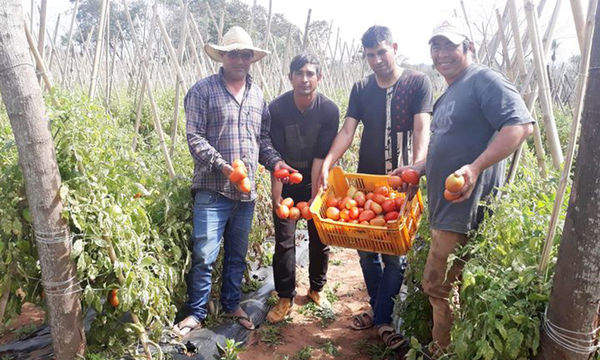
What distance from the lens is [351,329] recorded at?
2.86m

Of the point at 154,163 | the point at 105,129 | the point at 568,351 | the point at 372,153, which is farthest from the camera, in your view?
the point at 154,163

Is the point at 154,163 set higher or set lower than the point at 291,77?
lower

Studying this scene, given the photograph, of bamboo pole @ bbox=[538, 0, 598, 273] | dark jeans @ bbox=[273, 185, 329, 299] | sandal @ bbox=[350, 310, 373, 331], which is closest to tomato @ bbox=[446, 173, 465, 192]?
bamboo pole @ bbox=[538, 0, 598, 273]

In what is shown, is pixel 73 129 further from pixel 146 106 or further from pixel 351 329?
pixel 146 106

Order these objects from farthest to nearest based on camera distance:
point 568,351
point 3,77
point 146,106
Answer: point 146,106
point 3,77
point 568,351

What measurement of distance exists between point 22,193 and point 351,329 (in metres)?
2.11

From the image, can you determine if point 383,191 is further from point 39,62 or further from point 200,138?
point 39,62

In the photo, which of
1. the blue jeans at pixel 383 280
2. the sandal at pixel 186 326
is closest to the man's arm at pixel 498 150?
the blue jeans at pixel 383 280

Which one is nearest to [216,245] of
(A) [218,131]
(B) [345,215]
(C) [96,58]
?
(A) [218,131]

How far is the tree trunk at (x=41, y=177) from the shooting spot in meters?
1.53

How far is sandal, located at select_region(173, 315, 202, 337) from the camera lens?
2.43 meters

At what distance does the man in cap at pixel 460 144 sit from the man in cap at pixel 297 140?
878 mm

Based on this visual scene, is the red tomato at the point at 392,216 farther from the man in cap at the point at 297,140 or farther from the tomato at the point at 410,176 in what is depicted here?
the man in cap at the point at 297,140

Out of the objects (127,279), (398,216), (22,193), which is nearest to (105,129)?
(22,193)
